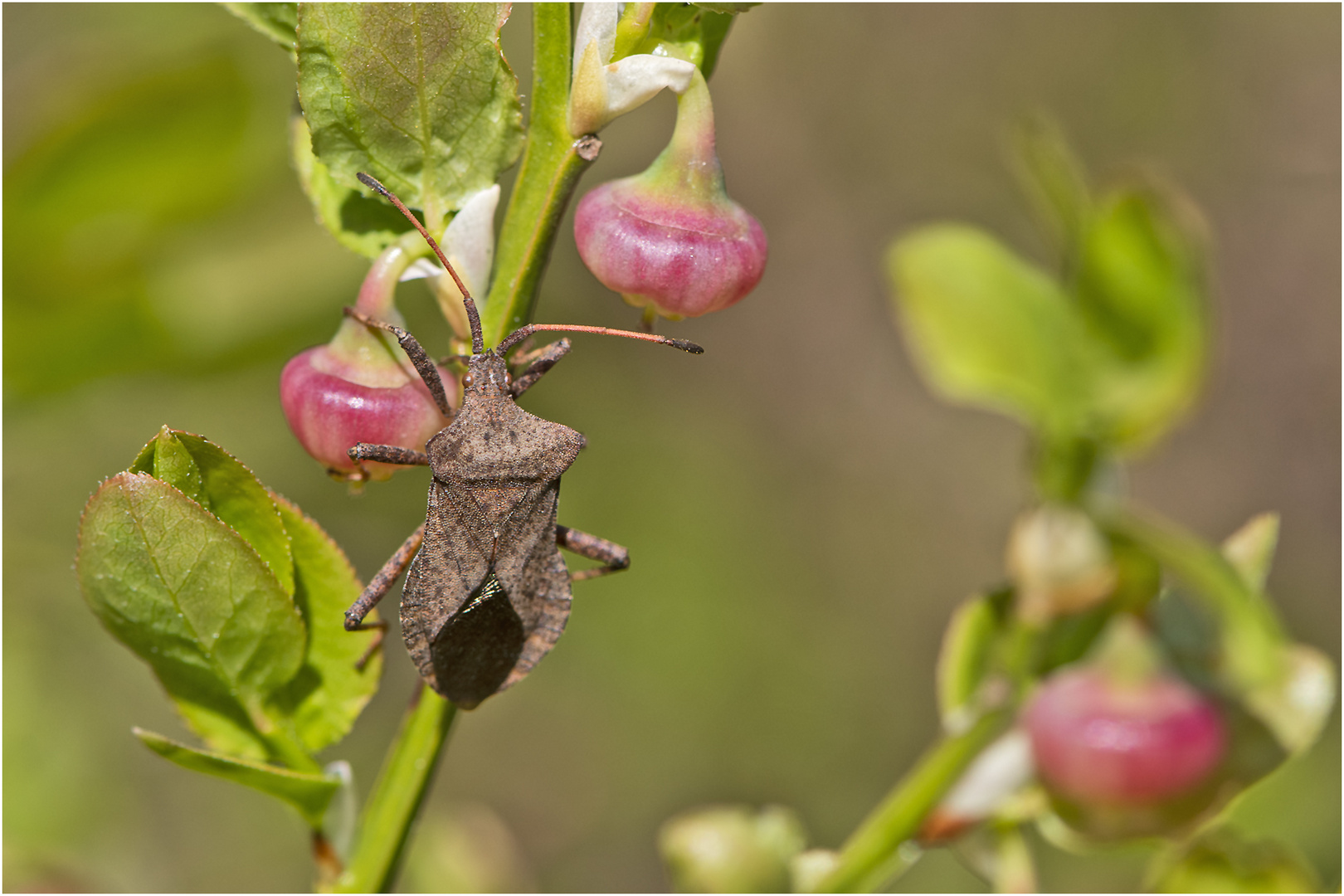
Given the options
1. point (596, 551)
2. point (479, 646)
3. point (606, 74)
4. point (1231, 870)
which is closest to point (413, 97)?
point (606, 74)

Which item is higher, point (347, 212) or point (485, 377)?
point (347, 212)

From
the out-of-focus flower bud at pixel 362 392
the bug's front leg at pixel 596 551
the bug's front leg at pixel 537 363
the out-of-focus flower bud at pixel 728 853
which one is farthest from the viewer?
the bug's front leg at pixel 596 551

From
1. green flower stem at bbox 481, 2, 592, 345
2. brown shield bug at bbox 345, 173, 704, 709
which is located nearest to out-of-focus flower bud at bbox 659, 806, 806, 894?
brown shield bug at bbox 345, 173, 704, 709

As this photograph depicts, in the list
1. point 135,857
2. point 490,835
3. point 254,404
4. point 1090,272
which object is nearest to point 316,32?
point 1090,272

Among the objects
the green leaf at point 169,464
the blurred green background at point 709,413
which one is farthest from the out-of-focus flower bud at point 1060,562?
the green leaf at point 169,464

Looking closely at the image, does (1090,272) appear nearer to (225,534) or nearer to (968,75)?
(225,534)

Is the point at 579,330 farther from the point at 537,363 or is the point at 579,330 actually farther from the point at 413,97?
the point at 413,97

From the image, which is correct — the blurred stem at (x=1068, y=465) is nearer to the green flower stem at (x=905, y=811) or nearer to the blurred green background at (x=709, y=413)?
the green flower stem at (x=905, y=811)
